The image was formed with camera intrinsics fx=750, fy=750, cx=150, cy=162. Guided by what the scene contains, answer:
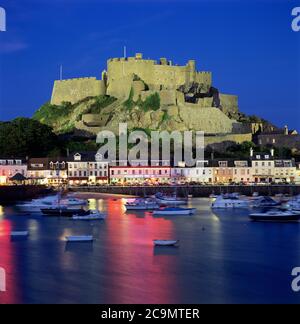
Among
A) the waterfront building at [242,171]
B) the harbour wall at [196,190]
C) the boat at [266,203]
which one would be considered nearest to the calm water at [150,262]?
the boat at [266,203]

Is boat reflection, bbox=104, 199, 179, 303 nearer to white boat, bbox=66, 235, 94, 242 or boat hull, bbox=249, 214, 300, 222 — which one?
white boat, bbox=66, 235, 94, 242

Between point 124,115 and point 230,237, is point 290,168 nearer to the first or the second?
point 124,115

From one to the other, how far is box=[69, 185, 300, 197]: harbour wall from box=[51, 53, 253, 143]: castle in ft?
42.6

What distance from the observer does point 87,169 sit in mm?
56844

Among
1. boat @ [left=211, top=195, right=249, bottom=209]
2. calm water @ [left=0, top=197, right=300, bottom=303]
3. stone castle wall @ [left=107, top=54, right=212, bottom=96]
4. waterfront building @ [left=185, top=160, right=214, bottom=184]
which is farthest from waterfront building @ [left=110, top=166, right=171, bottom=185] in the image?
calm water @ [left=0, top=197, right=300, bottom=303]

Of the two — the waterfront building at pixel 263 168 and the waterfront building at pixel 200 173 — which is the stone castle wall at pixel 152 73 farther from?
the waterfront building at pixel 263 168

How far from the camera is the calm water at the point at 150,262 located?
17875mm

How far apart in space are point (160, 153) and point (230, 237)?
32.1m

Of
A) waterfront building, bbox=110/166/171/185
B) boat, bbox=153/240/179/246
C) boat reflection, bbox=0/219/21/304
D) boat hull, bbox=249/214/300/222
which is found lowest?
boat reflection, bbox=0/219/21/304

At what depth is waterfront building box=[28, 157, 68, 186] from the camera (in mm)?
56812

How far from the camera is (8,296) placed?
17719 mm

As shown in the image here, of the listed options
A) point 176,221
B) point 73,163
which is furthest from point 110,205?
point 73,163

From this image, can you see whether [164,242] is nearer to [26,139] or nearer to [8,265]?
[8,265]

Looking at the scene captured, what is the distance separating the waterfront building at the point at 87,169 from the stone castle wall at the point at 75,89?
49.2 ft
